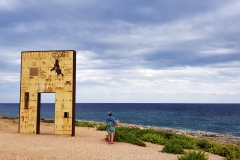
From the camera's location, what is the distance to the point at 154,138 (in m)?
17.8

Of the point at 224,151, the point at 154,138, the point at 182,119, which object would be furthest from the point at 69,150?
the point at 182,119

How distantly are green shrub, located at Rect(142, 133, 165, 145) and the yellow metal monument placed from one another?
469 centimetres

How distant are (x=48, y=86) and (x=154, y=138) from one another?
7541 millimetres

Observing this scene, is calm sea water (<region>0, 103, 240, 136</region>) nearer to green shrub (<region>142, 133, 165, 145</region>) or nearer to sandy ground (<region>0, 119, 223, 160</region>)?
green shrub (<region>142, 133, 165, 145</region>)

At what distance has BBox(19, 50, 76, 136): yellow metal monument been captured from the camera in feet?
56.9

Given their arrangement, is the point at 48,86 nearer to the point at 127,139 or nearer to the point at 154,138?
the point at 127,139

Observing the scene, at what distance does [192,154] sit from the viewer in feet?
37.4

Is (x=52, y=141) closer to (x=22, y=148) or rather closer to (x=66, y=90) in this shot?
(x=22, y=148)

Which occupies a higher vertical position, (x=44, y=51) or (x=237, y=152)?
(x=44, y=51)

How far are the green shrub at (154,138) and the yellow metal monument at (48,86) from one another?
469 cm

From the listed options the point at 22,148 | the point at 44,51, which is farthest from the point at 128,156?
the point at 44,51

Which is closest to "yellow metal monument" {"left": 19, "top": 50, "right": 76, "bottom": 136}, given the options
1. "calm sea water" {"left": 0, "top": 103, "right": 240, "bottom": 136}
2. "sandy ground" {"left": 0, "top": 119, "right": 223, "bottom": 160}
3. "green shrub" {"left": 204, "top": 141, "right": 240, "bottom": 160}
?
"sandy ground" {"left": 0, "top": 119, "right": 223, "bottom": 160}

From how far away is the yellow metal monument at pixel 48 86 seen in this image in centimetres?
1733

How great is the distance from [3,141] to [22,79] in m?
5.22
